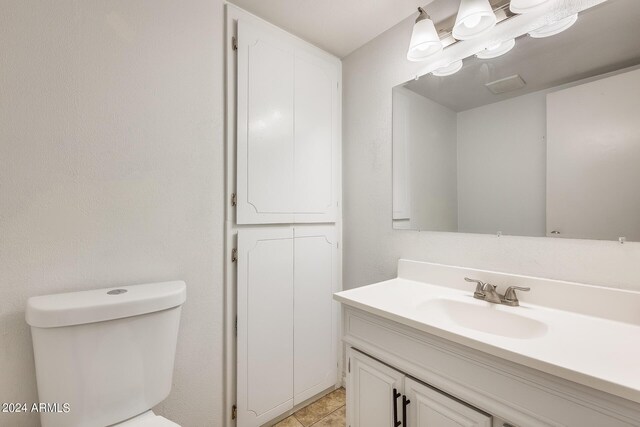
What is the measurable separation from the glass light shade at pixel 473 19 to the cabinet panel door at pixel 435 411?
141 centimetres

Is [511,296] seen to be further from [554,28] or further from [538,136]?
[554,28]

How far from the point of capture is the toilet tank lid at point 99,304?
2.75 feet

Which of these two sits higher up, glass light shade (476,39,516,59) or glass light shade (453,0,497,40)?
glass light shade (453,0,497,40)

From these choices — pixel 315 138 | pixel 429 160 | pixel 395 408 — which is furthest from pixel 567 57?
pixel 395 408

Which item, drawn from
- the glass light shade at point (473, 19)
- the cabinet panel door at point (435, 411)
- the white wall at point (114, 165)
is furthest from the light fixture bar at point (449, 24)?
the cabinet panel door at point (435, 411)

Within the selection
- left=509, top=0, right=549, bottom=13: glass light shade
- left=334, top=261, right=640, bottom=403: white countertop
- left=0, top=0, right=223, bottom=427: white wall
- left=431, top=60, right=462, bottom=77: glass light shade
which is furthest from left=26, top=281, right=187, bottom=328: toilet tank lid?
left=509, top=0, right=549, bottom=13: glass light shade

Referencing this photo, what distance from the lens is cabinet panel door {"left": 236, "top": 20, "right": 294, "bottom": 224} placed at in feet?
4.66

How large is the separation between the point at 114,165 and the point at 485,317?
1.57m

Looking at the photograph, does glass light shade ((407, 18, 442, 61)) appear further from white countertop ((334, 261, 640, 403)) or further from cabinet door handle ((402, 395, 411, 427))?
cabinet door handle ((402, 395, 411, 427))

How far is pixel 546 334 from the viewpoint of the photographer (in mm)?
843

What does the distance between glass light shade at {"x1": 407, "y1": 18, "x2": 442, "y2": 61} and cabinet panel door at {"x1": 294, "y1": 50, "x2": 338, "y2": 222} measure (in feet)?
2.01

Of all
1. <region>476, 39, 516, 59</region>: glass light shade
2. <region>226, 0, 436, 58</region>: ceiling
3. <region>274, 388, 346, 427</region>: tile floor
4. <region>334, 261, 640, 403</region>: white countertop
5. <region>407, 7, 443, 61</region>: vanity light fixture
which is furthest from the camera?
<region>274, 388, 346, 427</region>: tile floor

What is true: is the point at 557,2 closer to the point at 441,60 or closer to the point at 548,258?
the point at 441,60

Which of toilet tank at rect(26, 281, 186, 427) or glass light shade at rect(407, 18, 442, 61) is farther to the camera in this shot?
glass light shade at rect(407, 18, 442, 61)
